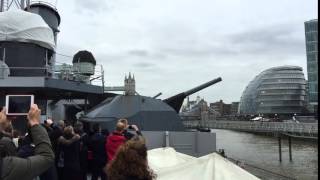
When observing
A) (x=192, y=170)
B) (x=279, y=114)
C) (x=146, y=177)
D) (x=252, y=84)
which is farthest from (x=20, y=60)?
(x=252, y=84)

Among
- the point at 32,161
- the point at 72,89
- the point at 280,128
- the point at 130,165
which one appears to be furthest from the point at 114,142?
the point at 280,128

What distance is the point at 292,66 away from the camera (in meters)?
125

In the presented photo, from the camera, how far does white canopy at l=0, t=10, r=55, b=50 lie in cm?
1669

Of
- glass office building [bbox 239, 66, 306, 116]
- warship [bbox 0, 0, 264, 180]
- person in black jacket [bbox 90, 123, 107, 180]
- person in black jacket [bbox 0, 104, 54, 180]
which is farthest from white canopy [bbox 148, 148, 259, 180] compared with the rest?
glass office building [bbox 239, 66, 306, 116]

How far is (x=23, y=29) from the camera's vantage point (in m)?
16.8

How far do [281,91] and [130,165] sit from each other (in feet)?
404

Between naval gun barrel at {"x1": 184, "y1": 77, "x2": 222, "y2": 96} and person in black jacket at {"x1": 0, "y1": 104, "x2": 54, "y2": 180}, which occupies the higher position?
naval gun barrel at {"x1": 184, "y1": 77, "x2": 222, "y2": 96}

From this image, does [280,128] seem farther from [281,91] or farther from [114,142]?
[281,91]

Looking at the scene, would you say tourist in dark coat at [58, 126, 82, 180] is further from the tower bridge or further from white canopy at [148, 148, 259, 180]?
the tower bridge

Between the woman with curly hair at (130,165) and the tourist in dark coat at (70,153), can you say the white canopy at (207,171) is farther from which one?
the tourist in dark coat at (70,153)

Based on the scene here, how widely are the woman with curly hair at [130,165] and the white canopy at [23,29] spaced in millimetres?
14516

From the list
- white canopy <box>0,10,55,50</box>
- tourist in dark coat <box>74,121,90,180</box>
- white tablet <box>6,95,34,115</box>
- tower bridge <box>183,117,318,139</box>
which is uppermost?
white canopy <box>0,10,55,50</box>

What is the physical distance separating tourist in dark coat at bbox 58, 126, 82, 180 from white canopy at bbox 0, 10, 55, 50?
10.3 m

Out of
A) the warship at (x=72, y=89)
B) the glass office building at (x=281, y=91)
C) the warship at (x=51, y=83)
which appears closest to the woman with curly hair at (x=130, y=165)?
the warship at (x=72, y=89)
